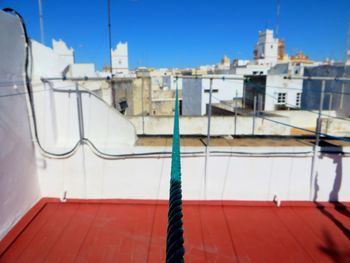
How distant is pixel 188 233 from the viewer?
2477mm

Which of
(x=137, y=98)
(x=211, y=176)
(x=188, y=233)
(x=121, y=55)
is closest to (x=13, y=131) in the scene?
(x=188, y=233)

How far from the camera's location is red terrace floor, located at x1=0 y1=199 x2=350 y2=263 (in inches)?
86.3

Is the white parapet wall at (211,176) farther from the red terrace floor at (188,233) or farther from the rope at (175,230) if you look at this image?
the rope at (175,230)

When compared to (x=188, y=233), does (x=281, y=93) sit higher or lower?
higher

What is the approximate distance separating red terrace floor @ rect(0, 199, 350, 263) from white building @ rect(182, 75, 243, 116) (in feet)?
43.5

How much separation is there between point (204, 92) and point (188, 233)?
1385cm

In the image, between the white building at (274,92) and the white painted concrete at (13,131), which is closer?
the white painted concrete at (13,131)

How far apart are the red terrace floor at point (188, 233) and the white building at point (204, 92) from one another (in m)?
13.2

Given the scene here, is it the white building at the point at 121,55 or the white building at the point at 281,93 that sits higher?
the white building at the point at 121,55

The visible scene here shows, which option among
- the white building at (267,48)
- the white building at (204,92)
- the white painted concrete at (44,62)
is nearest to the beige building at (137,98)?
the white building at (204,92)

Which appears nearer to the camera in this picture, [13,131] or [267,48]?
[13,131]

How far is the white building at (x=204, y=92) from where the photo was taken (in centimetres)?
1583

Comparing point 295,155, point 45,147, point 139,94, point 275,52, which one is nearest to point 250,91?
point 139,94

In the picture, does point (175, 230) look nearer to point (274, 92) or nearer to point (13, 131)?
point (13, 131)
